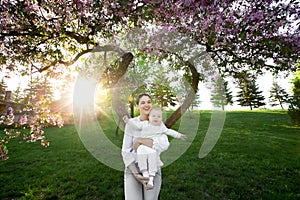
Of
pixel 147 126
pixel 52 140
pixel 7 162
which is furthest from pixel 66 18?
pixel 52 140

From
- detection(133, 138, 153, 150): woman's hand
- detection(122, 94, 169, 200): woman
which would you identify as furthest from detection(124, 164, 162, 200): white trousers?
detection(133, 138, 153, 150): woman's hand

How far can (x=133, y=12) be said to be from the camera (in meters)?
3.84

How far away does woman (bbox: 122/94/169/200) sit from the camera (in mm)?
2631

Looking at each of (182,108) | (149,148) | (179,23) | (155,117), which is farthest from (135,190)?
(179,23)

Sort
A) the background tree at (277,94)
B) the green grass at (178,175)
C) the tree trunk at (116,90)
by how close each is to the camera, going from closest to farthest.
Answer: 1. the tree trunk at (116,90)
2. the green grass at (178,175)
3. the background tree at (277,94)

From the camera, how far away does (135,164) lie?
9.09 ft

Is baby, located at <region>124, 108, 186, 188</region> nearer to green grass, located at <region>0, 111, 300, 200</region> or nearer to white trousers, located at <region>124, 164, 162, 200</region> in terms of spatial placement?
white trousers, located at <region>124, 164, 162, 200</region>

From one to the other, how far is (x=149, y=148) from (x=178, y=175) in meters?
4.62

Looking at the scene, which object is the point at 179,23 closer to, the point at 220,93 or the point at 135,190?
the point at 220,93

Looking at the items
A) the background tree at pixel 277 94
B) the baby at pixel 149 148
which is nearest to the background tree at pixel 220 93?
the baby at pixel 149 148

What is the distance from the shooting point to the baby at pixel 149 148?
8.68 feet

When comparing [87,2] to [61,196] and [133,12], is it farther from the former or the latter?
[61,196]

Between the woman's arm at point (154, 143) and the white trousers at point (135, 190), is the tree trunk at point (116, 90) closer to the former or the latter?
the woman's arm at point (154, 143)

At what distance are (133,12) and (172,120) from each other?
7.39 ft
